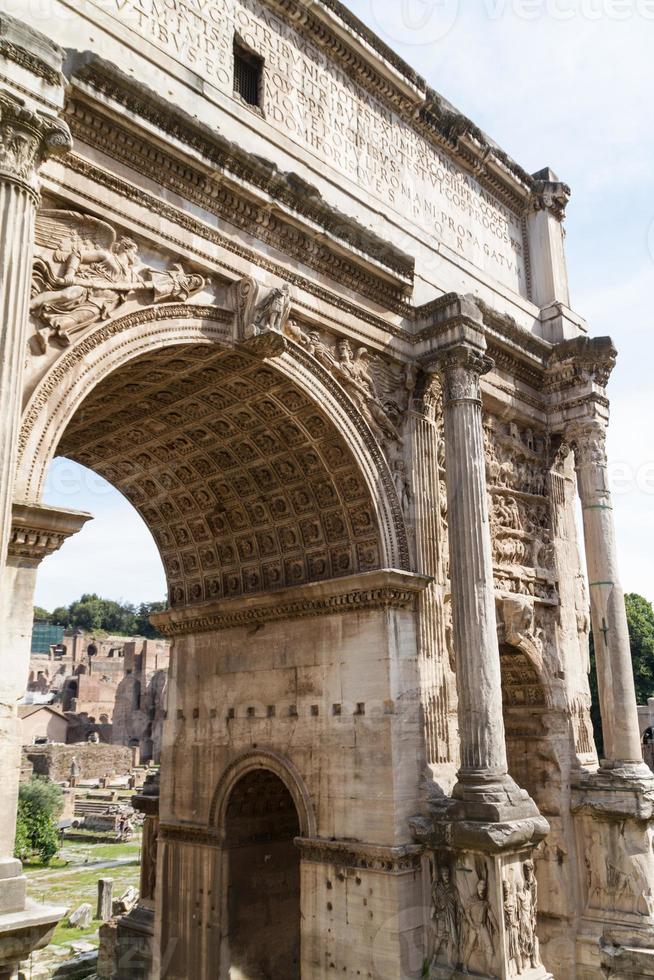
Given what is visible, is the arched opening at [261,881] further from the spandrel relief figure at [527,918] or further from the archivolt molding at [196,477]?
the spandrel relief figure at [527,918]

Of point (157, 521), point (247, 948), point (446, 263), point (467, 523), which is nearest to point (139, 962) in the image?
point (247, 948)

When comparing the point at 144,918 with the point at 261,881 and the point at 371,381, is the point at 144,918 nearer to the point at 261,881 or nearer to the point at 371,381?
the point at 261,881

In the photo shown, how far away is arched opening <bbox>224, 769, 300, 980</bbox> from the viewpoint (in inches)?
502

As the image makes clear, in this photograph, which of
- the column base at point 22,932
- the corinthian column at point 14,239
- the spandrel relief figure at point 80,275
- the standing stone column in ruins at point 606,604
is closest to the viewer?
the column base at point 22,932

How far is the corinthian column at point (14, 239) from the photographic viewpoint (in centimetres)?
675

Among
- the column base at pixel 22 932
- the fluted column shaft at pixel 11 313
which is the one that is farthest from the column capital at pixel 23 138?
the column base at pixel 22 932

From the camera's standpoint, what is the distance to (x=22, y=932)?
6176 millimetres

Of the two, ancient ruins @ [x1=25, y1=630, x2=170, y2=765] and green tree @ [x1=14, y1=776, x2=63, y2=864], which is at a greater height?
ancient ruins @ [x1=25, y1=630, x2=170, y2=765]

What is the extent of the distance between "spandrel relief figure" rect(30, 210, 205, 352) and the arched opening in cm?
765

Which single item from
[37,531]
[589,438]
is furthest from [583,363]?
[37,531]

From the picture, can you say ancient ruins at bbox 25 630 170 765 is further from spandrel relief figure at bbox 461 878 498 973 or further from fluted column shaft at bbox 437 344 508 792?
spandrel relief figure at bbox 461 878 498 973

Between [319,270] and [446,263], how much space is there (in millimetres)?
3616

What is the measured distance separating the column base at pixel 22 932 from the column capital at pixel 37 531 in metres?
2.80

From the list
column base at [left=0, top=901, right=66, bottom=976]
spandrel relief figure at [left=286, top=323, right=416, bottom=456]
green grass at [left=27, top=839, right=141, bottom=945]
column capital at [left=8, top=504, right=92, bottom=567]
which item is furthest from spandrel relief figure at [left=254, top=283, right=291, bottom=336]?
green grass at [left=27, top=839, right=141, bottom=945]
